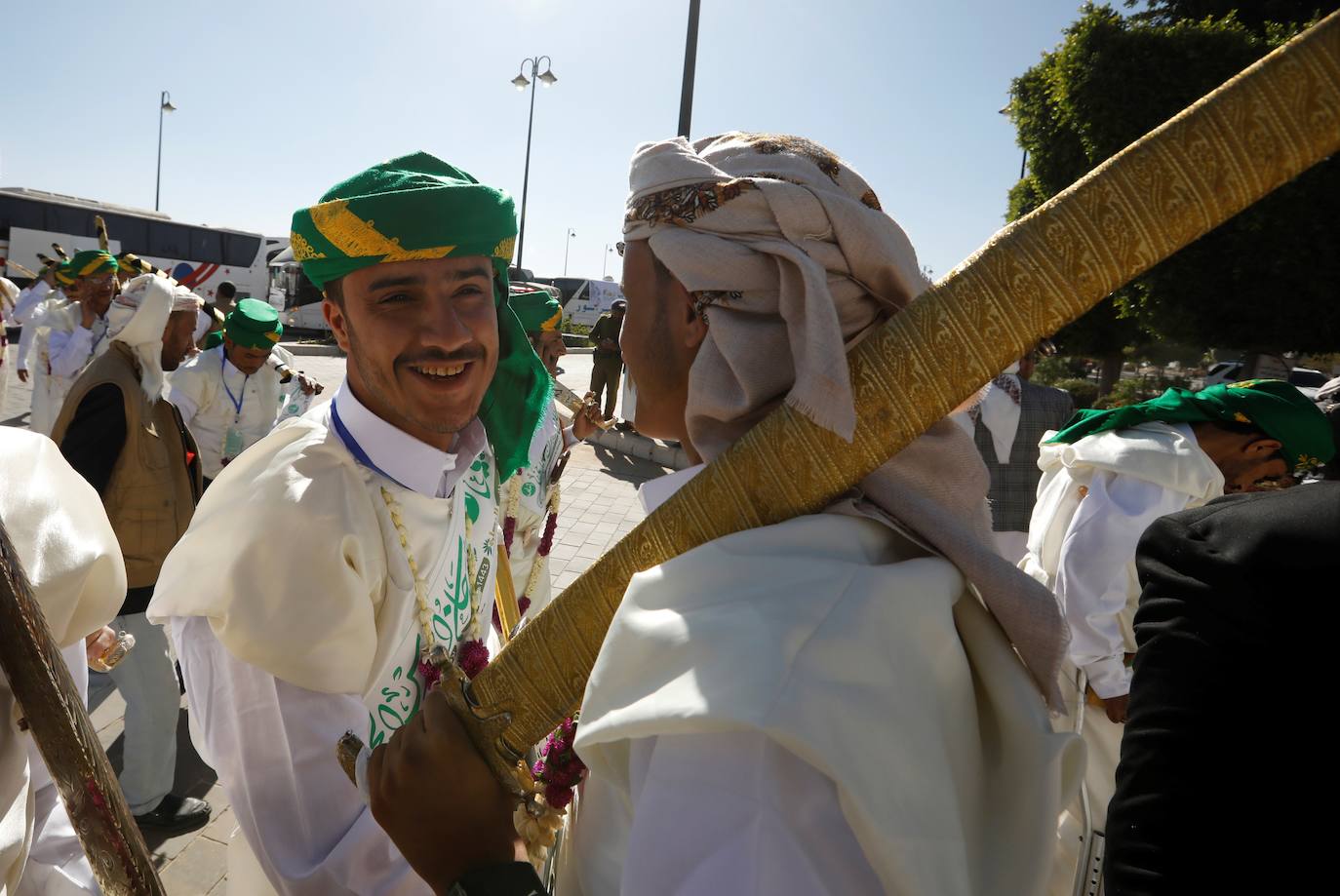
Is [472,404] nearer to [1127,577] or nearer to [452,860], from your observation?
[452,860]

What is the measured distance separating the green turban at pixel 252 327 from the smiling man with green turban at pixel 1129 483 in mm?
5083

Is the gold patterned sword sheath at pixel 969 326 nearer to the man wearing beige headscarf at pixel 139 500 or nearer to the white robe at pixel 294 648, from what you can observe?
the white robe at pixel 294 648

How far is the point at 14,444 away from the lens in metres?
1.54

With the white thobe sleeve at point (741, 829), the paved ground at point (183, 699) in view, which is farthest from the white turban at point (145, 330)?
the white thobe sleeve at point (741, 829)

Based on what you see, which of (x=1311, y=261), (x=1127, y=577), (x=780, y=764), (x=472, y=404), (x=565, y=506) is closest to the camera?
(x=780, y=764)

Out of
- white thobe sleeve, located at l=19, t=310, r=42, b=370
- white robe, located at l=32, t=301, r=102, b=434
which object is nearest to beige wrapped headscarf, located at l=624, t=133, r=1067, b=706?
white robe, located at l=32, t=301, r=102, b=434

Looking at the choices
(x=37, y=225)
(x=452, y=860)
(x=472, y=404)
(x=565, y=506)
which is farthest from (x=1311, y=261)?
(x=37, y=225)

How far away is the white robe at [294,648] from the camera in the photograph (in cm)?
161

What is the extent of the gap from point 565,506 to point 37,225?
2343 cm

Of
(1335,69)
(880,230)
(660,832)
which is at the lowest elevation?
(660,832)

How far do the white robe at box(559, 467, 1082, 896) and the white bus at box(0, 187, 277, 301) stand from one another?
79.1 ft

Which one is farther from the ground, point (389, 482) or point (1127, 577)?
point (389, 482)

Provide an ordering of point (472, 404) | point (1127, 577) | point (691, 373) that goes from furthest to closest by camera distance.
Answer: point (1127, 577)
point (472, 404)
point (691, 373)

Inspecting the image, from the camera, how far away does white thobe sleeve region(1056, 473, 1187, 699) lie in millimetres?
3131
